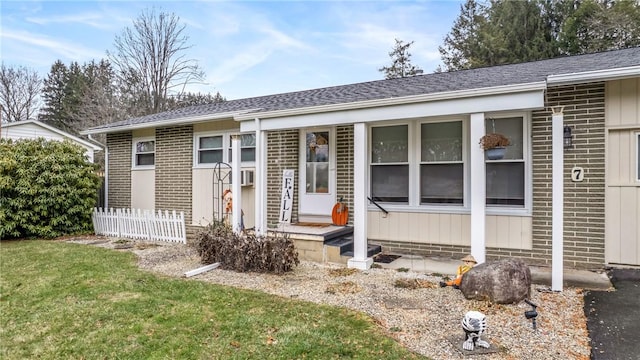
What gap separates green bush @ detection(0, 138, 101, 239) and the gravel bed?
4.40 meters

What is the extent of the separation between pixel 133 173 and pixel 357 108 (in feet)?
24.0

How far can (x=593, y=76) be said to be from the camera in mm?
4922

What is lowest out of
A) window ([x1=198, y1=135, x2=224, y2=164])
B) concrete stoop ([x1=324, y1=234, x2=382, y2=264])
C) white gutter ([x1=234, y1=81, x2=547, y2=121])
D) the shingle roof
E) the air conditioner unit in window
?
concrete stoop ([x1=324, y1=234, x2=382, y2=264])

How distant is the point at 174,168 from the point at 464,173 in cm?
696

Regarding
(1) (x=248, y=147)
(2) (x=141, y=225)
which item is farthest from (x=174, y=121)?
(2) (x=141, y=225)

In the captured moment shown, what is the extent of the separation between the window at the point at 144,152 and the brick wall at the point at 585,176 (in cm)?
893

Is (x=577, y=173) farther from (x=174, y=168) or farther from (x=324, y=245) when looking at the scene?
(x=174, y=168)

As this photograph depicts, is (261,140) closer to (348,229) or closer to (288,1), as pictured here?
(348,229)

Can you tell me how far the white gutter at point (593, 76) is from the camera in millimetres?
4730

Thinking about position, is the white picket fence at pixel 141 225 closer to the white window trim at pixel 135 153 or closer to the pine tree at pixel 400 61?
the white window trim at pixel 135 153

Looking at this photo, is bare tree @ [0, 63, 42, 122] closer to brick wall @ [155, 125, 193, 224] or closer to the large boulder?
brick wall @ [155, 125, 193, 224]

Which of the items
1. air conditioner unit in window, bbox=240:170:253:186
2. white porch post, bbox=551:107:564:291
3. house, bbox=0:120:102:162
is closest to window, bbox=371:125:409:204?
white porch post, bbox=551:107:564:291

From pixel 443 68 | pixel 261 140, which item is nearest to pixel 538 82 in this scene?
pixel 261 140

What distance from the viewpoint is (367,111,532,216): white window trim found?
226 inches
